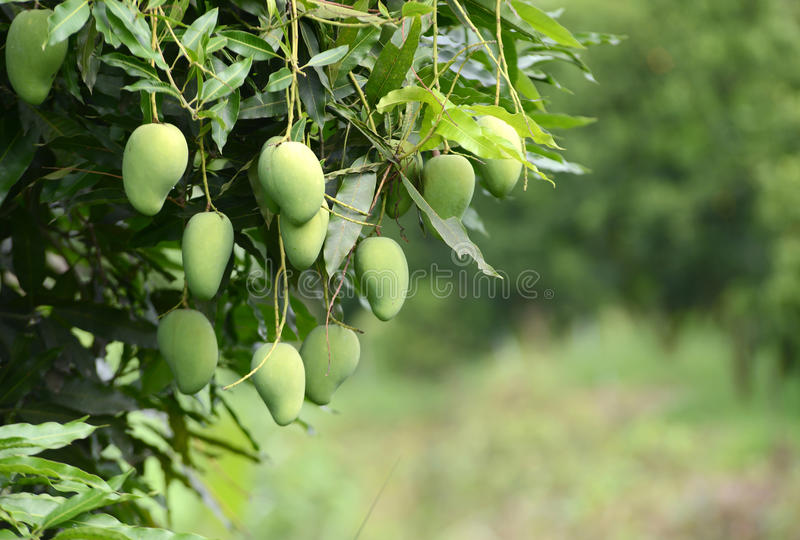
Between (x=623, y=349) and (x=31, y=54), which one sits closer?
(x=31, y=54)

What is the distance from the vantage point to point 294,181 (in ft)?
1.57

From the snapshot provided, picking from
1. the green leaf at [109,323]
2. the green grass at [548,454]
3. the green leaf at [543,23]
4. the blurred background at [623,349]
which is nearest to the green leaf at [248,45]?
the green leaf at [543,23]

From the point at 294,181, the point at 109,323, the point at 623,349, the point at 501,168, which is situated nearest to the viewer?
the point at 294,181

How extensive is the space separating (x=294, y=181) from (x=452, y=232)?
119 millimetres

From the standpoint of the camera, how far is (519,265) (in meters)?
8.57

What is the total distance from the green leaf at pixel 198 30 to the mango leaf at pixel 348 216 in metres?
0.12

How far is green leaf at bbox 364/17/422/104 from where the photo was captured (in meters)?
0.54

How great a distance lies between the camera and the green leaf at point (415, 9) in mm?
515

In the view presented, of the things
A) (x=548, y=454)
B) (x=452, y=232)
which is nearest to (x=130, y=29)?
(x=452, y=232)

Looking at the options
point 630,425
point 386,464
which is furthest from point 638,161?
point 386,464

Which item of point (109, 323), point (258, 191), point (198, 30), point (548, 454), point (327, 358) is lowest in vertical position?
point (548, 454)

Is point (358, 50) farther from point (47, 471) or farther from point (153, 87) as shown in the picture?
point (47, 471)

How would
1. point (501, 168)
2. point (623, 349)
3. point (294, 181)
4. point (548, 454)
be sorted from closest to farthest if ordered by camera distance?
point (294, 181) < point (501, 168) < point (548, 454) < point (623, 349)

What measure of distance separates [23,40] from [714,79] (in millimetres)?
7857
